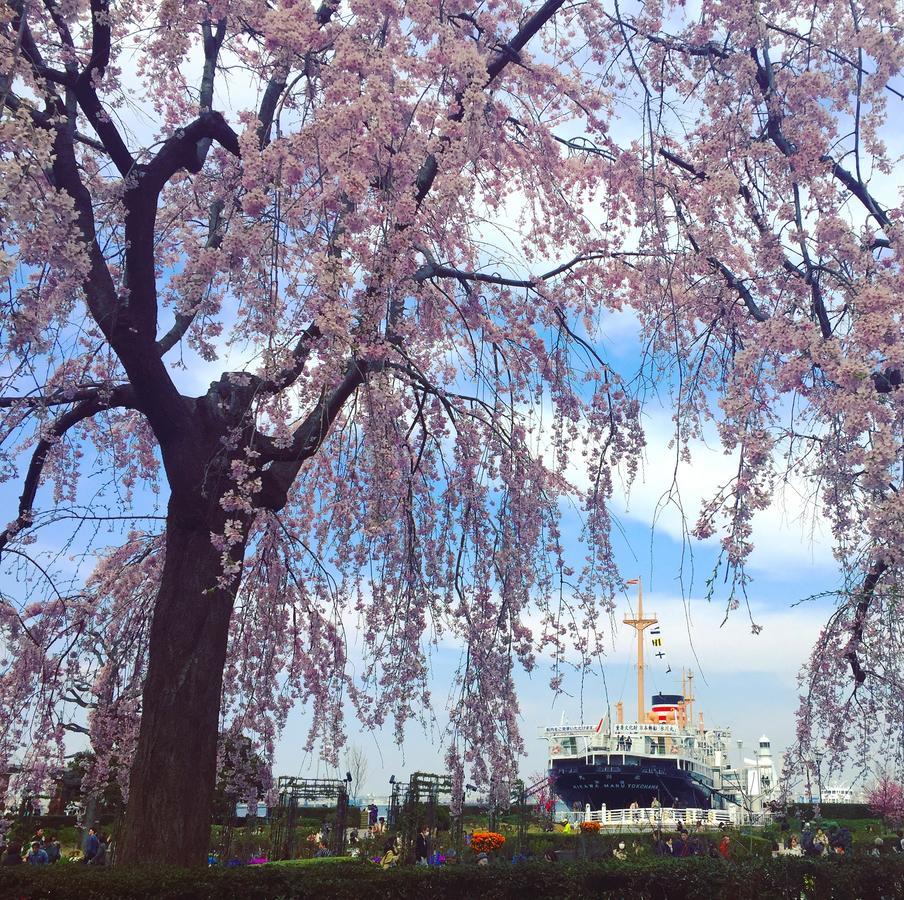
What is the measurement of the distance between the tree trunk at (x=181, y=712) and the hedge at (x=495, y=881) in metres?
0.34

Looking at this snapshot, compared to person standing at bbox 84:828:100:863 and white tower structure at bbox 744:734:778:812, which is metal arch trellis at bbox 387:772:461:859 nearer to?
person standing at bbox 84:828:100:863

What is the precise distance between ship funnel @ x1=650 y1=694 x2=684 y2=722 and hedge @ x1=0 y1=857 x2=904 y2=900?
4519 cm

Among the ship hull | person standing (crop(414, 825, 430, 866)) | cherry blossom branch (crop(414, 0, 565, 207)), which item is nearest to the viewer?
cherry blossom branch (crop(414, 0, 565, 207))

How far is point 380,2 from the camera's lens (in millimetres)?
6047

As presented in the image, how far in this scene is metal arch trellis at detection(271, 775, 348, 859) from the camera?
16938 mm

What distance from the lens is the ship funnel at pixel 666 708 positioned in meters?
52.4

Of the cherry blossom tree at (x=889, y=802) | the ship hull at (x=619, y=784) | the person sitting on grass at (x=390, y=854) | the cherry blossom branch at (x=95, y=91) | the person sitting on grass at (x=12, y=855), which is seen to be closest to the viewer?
the cherry blossom branch at (x=95, y=91)

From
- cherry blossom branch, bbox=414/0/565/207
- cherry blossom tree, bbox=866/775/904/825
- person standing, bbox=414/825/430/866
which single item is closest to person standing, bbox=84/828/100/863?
person standing, bbox=414/825/430/866

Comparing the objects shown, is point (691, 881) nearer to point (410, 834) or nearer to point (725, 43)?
point (725, 43)

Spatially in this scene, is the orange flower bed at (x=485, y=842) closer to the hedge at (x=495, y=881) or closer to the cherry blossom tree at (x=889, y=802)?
the hedge at (x=495, y=881)

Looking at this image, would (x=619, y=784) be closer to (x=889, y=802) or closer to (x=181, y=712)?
(x=889, y=802)

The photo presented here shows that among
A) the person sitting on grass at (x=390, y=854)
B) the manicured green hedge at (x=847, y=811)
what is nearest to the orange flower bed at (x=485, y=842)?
the person sitting on grass at (x=390, y=854)

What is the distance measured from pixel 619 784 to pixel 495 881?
38056 mm

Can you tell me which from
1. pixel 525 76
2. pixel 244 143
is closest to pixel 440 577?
pixel 244 143
